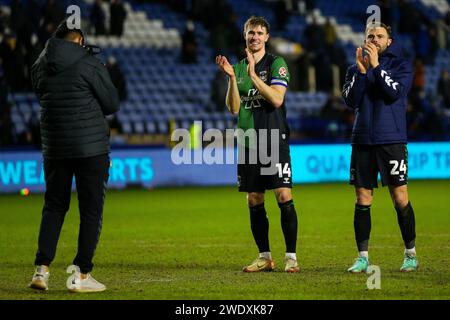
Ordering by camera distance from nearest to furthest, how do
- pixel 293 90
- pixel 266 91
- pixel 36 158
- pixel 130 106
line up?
pixel 266 91 < pixel 36 158 < pixel 130 106 < pixel 293 90

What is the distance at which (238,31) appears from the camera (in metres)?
28.8

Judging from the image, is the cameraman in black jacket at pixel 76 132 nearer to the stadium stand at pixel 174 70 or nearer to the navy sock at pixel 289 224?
the navy sock at pixel 289 224

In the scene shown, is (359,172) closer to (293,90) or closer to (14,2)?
(14,2)

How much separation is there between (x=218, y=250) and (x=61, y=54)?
3.73 metres

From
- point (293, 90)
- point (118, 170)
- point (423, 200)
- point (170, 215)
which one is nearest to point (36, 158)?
point (118, 170)

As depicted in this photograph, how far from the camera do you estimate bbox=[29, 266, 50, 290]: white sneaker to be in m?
8.07

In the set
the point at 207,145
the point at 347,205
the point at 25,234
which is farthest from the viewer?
the point at 207,145

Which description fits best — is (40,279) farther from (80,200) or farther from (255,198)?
(255,198)

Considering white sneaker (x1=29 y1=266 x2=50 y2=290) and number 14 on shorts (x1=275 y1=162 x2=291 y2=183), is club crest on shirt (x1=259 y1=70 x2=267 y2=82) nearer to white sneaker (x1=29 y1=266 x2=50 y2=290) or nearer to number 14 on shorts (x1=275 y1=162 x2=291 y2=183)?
number 14 on shorts (x1=275 y1=162 x2=291 y2=183)

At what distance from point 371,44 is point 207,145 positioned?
13.3m

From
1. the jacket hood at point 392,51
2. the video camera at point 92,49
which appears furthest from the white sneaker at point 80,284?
the jacket hood at point 392,51

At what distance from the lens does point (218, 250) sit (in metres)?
11.1

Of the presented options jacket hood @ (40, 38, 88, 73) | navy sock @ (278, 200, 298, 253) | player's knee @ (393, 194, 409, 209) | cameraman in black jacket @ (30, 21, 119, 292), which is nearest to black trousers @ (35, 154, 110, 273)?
cameraman in black jacket @ (30, 21, 119, 292)

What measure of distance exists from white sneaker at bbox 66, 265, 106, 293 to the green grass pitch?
0.12 m
